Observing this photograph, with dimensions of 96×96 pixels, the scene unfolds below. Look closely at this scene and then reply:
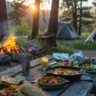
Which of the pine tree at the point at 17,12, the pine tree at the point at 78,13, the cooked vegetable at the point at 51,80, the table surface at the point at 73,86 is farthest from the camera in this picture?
the pine tree at the point at 78,13

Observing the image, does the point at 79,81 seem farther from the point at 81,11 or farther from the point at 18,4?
the point at 81,11

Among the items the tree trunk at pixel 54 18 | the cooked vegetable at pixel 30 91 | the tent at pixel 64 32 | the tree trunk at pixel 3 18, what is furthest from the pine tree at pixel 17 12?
the cooked vegetable at pixel 30 91

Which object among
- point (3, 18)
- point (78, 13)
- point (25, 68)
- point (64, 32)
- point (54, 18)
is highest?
point (3, 18)

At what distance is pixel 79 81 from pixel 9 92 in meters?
1.46

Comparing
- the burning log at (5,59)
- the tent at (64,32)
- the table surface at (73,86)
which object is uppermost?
the table surface at (73,86)

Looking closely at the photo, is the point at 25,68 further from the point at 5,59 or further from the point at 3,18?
the point at 3,18

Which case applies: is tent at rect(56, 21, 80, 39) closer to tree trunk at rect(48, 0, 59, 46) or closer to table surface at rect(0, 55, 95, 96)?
tree trunk at rect(48, 0, 59, 46)

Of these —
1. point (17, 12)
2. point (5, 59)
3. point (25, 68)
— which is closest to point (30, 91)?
point (25, 68)

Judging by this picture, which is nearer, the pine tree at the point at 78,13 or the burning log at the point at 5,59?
the burning log at the point at 5,59

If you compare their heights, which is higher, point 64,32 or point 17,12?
point 17,12

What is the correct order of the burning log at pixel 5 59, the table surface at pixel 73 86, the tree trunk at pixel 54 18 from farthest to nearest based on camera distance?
the tree trunk at pixel 54 18 → the burning log at pixel 5 59 → the table surface at pixel 73 86

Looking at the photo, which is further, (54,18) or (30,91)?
(54,18)

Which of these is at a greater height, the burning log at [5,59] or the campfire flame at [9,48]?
the campfire flame at [9,48]

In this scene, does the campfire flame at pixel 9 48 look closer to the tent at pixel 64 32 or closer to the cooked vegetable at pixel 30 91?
the cooked vegetable at pixel 30 91
